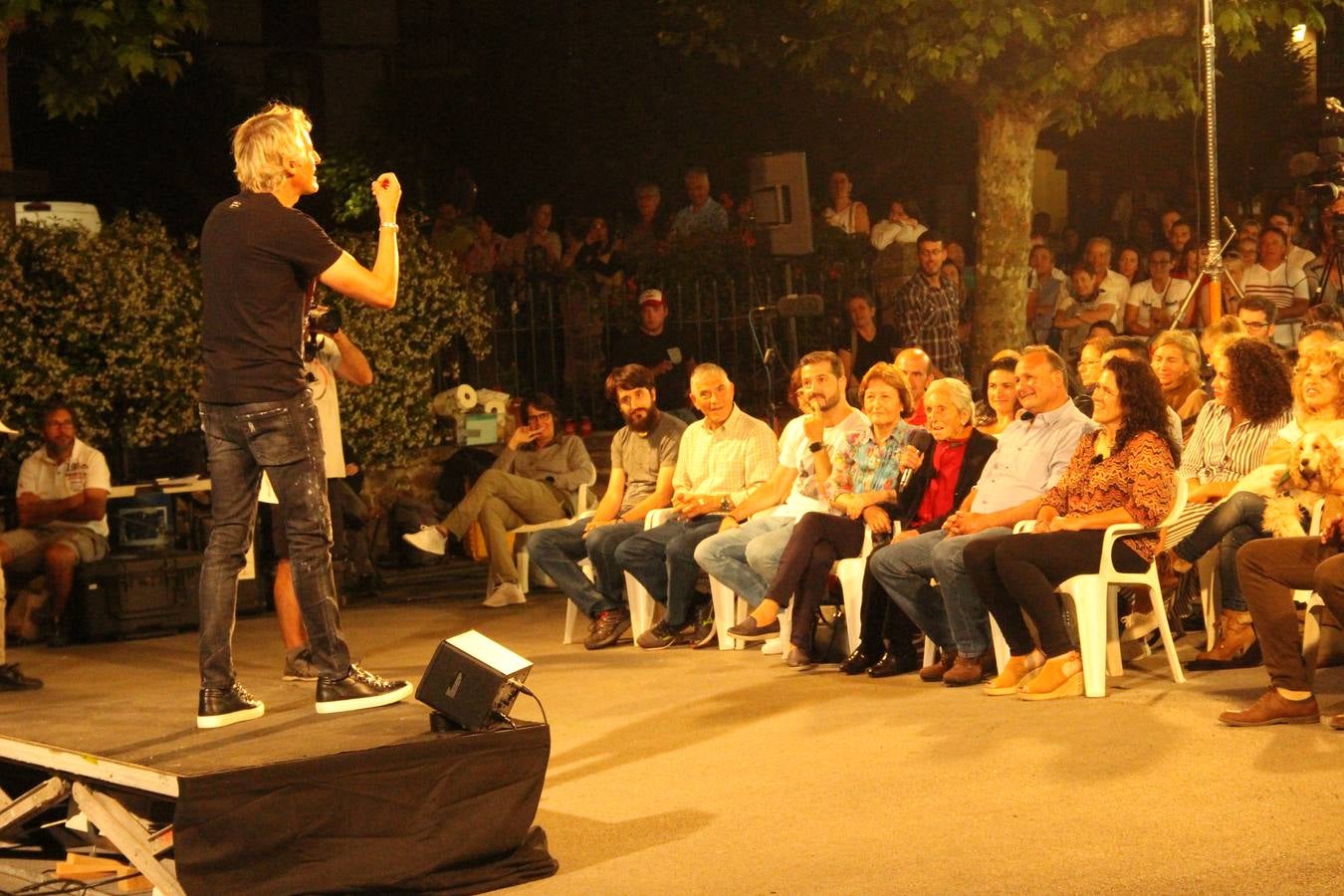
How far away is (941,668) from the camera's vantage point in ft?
24.0

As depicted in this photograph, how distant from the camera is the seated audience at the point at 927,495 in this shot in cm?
760

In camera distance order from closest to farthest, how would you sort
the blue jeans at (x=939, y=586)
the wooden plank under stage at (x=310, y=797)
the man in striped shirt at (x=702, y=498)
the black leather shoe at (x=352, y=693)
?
the wooden plank under stage at (x=310, y=797) → the black leather shoe at (x=352, y=693) → the blue jeans at (x=939, y=586) → the man in striped shirt at (x=702, y=498)

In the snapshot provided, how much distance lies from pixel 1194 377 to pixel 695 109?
36.2 feet

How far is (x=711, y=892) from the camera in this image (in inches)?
183

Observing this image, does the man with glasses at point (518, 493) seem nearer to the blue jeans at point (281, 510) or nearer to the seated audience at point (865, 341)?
the seated audience at point (865, 341)

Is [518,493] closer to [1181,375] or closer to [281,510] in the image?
[1181,375]

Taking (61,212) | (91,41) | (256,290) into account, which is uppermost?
(91,41)

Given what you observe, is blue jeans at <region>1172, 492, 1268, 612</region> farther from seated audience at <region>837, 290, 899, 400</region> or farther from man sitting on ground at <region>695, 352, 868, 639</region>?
seated audience at <region>837, 290, 899, 400</region>

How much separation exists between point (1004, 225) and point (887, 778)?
8.50m

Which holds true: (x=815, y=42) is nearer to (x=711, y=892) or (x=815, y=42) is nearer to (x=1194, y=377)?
(x=1194, y=377)

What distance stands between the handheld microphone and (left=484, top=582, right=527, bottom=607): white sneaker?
3190 millimetres

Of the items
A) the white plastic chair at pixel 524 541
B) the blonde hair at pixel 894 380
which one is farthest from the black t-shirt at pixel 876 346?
the blonde hair at pixel 894 380

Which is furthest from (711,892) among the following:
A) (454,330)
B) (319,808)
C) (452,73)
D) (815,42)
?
(452,73)

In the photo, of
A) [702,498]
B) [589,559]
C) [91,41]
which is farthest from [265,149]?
[91,41]
